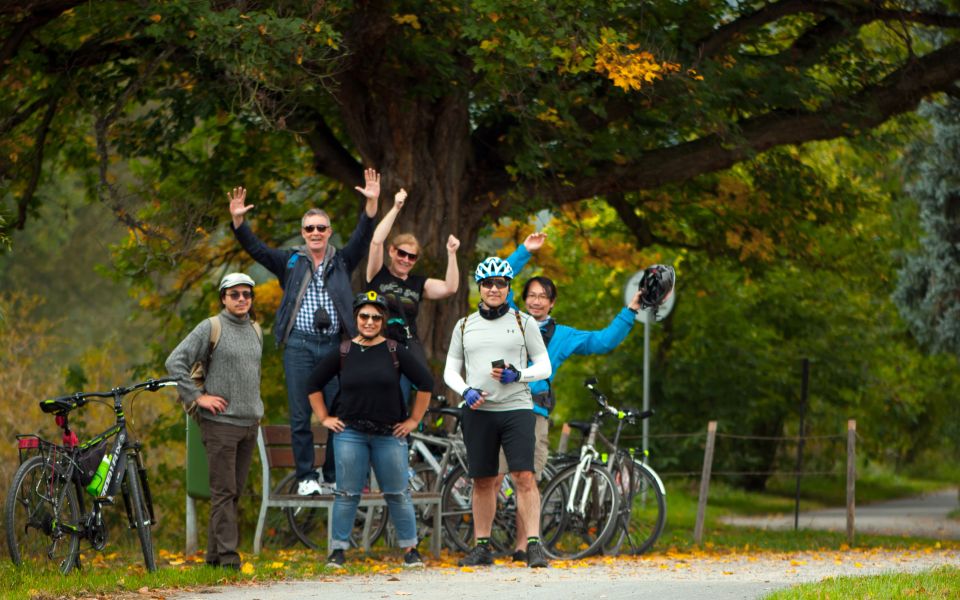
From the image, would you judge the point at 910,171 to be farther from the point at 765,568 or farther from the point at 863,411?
the point at 765,568

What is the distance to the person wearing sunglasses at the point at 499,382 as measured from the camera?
10750 millimetres

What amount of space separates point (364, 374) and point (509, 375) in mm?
976

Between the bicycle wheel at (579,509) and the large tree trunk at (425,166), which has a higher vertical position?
the large tree trunk at (425,166)

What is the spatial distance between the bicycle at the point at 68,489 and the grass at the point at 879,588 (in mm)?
4152

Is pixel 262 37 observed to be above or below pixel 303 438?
above

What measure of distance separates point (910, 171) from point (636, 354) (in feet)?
19.5

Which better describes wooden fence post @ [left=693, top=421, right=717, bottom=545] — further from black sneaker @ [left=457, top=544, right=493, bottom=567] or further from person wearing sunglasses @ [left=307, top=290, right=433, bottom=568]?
person wearing sunglasses @ [left=307, top=290, right=433, bottom=568]

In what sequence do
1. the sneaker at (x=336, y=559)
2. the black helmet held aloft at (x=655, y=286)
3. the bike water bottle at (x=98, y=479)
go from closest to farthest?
the bike water bottle at (x=98, y=479) < the sneaker at (x=336, y=559) < the black helmet held aloft at (x=655, y=286)

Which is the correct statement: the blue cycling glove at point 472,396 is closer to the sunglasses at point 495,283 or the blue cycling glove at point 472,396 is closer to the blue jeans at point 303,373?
the sunglasses at point 495,283

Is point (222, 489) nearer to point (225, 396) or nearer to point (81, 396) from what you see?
point (225, 396)

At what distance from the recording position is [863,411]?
103 feet

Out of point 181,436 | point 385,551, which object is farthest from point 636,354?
point 385,551

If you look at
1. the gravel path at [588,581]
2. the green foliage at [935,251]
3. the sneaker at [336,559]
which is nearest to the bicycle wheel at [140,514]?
the gravel path at [588,581]

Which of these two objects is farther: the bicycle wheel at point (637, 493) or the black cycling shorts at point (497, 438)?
the bicycle wheel at point (637, 493)
